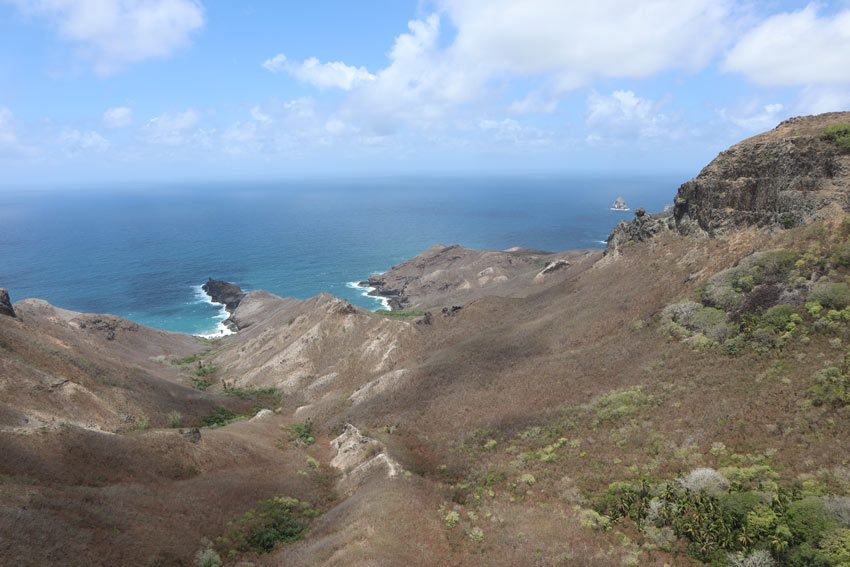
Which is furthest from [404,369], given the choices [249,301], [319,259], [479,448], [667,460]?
[319,259]

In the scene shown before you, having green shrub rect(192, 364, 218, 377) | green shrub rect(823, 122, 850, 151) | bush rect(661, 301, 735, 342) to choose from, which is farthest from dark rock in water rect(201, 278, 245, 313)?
green shrub rect(823, 122, 850, 151)

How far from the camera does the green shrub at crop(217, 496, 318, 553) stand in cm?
2589

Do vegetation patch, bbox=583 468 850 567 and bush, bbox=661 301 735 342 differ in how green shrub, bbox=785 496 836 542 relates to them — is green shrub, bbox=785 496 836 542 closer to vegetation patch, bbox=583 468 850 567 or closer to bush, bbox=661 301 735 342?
vegetation patch, bbox=583 468 850 567

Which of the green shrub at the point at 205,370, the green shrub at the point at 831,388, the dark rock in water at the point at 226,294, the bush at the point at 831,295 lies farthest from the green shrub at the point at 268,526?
the dark rock in water at the point at 226,294

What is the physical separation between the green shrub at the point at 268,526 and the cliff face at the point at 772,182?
51491 mm

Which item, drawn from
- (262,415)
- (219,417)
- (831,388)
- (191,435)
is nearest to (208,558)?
(191,435)

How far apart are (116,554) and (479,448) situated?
2316cm

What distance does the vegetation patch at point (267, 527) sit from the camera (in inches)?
1010

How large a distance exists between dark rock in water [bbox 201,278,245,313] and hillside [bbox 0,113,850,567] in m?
76.9

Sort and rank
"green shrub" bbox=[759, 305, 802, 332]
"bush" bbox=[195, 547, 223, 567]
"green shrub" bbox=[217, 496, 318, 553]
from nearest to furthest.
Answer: "bush" bbox=[195, 547, 223, 567]
"green shrub" bbox=[217, 496, 318, 553]
"green shrub" bbox=[759, 305, 802, 332]

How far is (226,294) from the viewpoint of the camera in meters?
143

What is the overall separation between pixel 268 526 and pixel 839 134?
6257cm

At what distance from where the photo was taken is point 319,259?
197m

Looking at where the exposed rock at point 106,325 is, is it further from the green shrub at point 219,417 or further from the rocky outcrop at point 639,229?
the rocky outcrop at point 639,229
